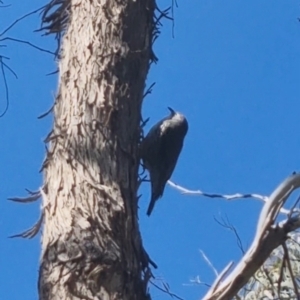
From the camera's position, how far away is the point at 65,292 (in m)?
2.60

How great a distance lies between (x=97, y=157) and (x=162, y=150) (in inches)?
61.3

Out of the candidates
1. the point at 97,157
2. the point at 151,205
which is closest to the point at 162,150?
the point at 151,205

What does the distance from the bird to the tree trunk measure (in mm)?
815

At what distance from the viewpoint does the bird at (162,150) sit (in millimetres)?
4339

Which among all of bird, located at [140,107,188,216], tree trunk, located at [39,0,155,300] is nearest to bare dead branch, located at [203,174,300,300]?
tree trunk, located at [39,0,155,300]

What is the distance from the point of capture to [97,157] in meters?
2.95

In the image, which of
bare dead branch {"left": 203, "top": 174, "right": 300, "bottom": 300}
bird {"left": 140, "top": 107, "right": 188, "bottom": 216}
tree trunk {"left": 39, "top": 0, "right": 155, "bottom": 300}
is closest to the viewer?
bare dead branch {"left": 203, "top": 174, "right": 300, "bottom": 300}

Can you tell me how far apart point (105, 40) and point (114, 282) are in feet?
3.70

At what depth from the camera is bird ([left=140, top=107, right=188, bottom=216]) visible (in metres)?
4.34

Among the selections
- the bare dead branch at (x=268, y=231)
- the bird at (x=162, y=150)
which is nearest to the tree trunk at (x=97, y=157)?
the bare dead branch at (x=268, y=231)

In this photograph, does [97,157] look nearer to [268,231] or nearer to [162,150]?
[268,231]

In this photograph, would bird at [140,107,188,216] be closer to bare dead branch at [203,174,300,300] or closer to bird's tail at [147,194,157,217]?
bird's tail at [147,194,157,217]

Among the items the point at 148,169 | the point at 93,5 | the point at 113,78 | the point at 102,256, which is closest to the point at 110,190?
the point at 102,256

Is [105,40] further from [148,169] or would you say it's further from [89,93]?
[148,169]
